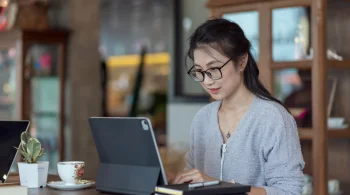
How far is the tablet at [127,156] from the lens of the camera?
6.98 ft

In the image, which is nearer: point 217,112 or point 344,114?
point 217,112

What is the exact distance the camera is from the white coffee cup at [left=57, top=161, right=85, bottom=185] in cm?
242

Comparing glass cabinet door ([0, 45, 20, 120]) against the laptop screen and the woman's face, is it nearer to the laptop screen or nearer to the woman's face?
the laptop screen

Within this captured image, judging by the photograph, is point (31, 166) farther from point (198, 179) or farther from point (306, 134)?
point (306, 134)

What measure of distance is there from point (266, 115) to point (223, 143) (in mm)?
220

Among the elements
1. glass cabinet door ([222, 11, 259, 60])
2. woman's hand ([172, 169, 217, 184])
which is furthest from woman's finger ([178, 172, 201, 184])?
glass cabinet door ([222, 11, 259, 60])

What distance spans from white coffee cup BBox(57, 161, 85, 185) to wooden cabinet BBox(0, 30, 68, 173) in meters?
3.74

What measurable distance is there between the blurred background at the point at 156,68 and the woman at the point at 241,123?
1.07 ft

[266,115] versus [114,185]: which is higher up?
[266,115]

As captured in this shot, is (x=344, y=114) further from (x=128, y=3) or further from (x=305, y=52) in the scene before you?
(x=128, y=3)

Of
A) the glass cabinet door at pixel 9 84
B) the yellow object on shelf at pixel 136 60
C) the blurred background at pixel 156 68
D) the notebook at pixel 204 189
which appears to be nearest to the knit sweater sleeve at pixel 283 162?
the notebook at pixel 204 189

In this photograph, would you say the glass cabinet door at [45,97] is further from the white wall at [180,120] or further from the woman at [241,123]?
the woman at [241,123]

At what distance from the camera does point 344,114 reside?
404cm

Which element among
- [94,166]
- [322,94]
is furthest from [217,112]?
[94,166]
